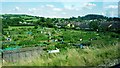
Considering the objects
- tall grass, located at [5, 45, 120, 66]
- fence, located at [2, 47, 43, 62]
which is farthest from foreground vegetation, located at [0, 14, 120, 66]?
fence, located at [2, 47, 43, 62]

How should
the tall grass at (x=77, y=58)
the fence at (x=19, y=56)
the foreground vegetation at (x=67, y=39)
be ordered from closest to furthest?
the tall grass at (x=77, y=58)
the foreground vegetation at (x=67, y=39)
the fence at (x=19, y=56)

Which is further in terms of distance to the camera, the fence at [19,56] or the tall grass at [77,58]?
the fence at [19,56]

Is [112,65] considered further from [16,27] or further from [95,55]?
[16,27]

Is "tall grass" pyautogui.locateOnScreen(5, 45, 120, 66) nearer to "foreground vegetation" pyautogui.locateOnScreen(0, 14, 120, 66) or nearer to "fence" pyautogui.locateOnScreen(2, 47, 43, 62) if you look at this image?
"foreground vegetation" pyautogui.locateOnScreen(0, 14, 120, 66)

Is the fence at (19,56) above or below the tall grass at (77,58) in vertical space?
below

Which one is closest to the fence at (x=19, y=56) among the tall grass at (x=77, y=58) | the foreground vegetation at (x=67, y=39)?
the foreground vegetation at (x=67, y=39)

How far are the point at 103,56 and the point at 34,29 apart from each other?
251ft

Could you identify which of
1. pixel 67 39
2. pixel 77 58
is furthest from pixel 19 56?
pixel 67 39

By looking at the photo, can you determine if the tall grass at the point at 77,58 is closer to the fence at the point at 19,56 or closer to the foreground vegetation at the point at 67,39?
the foreground vegetation at the point at 67,39

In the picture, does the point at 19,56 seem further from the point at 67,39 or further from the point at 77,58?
the point at 67,39

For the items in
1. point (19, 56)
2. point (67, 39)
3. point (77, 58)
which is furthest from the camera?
point (67, 39)

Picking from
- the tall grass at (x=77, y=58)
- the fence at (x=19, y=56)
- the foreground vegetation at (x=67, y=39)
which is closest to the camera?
the tall grass at (x=77, y=58)

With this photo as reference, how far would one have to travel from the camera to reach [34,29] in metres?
83.1

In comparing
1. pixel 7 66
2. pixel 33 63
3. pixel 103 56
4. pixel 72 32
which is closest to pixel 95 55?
pixel 103 56
